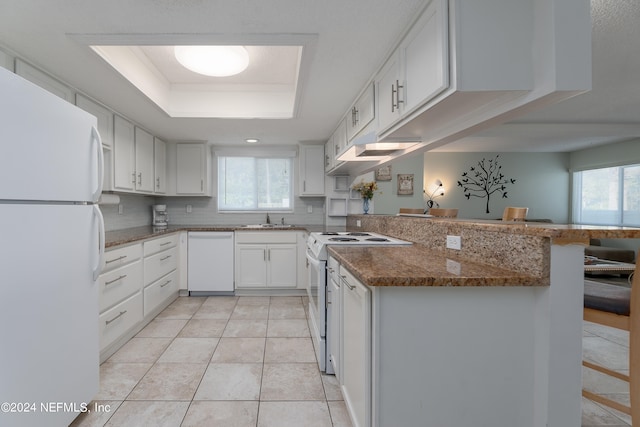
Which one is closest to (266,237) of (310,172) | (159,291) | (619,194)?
(310,172)

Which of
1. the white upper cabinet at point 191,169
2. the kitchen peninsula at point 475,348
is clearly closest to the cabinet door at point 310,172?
the white upper cabinet at point 191,169

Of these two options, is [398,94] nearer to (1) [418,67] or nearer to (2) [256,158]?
(1) [418,67]

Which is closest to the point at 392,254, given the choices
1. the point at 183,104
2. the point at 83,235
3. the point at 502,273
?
the point at 502,273

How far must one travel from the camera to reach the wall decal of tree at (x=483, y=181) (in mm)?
6863

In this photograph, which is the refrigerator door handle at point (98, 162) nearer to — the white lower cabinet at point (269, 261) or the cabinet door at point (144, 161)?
the cabinet door at point (144, 161)

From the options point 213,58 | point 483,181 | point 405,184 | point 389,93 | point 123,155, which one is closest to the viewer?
point 389,93

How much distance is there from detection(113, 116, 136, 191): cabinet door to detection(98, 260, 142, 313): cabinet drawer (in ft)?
2.89

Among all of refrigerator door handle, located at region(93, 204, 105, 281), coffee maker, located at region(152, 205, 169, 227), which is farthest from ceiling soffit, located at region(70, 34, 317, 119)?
coffee maker, located at region(152, 205, 169, 227)

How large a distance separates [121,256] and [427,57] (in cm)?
259

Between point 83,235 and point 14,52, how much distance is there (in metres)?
1.34

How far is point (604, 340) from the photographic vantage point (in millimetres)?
2521

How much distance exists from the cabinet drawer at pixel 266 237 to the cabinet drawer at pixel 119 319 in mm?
1372

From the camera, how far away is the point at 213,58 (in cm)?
219

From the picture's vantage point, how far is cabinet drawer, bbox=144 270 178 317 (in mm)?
2869
